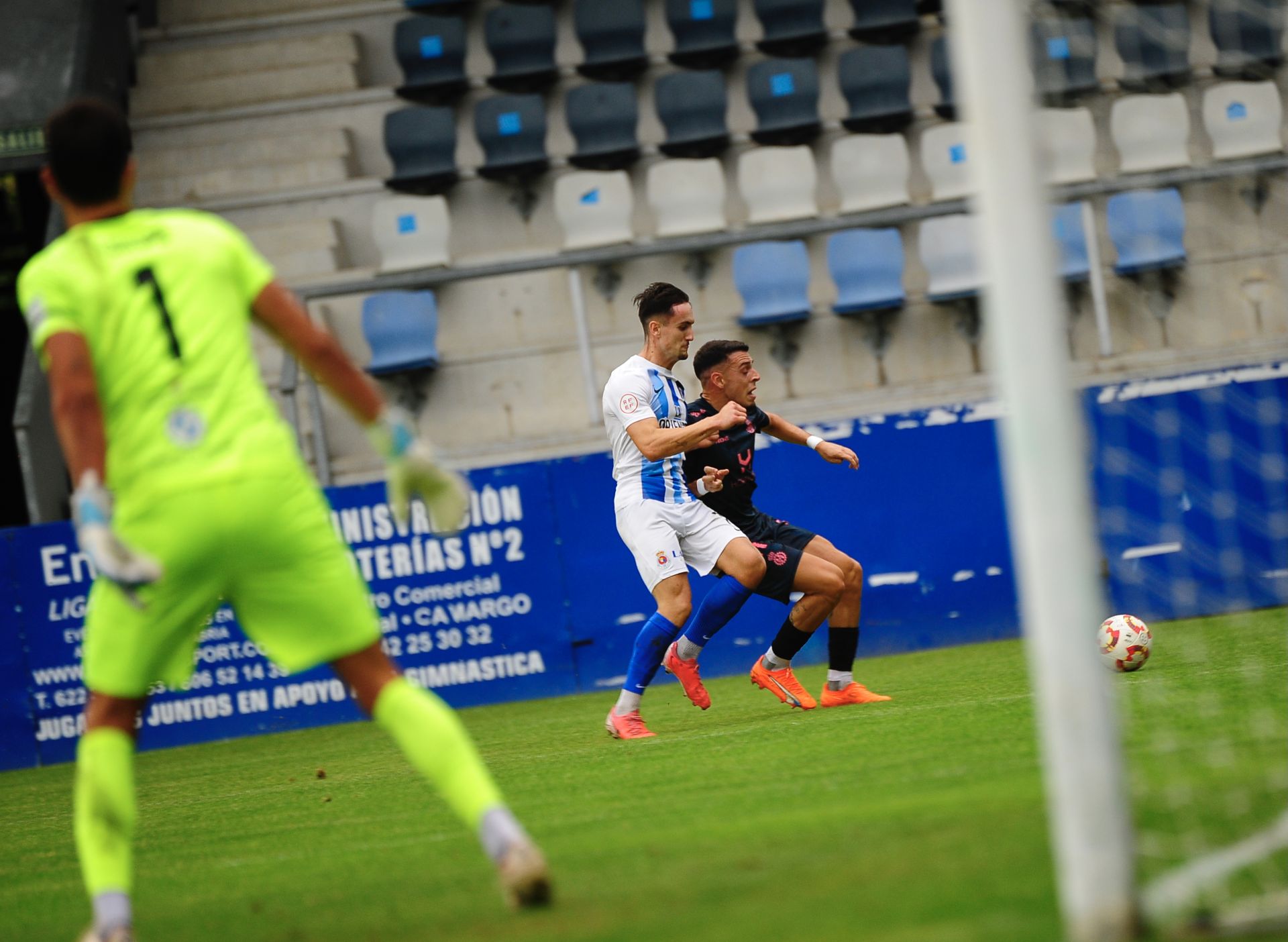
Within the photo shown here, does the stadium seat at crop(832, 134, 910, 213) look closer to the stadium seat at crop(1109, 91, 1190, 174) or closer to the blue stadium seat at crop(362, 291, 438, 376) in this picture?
the stadium seat at crop(1109, 91, 1190, 174)

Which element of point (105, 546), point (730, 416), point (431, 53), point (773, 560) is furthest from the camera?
point (431, 53)

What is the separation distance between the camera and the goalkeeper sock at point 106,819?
3551 millimetres

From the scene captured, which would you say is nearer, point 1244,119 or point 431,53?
point 1244,119

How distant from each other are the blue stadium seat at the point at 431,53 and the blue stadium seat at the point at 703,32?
2261 mm

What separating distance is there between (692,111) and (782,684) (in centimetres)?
930

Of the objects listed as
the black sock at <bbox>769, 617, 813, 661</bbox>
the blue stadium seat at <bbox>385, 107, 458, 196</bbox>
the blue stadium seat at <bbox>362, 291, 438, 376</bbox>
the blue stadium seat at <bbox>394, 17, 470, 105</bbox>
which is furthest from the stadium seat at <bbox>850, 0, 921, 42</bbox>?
the black sock at <bbox>769, 617, 813, 661</bbox>

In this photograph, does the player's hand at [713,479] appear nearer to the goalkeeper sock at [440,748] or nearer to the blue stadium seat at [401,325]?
the goalkeeper sock at [440,748]

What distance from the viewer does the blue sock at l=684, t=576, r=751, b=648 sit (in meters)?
7.85

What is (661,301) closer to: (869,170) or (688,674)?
(688,674)

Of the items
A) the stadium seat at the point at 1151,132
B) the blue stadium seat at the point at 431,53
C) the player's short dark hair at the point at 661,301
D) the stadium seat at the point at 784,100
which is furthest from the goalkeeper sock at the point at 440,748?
the blue stadium seat at the point at 431,53

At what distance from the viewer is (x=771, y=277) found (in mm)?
14375

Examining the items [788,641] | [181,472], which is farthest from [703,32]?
[181,472]

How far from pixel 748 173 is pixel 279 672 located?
23.1 ft

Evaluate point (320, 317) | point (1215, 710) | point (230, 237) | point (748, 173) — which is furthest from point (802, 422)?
point (230, 237)
